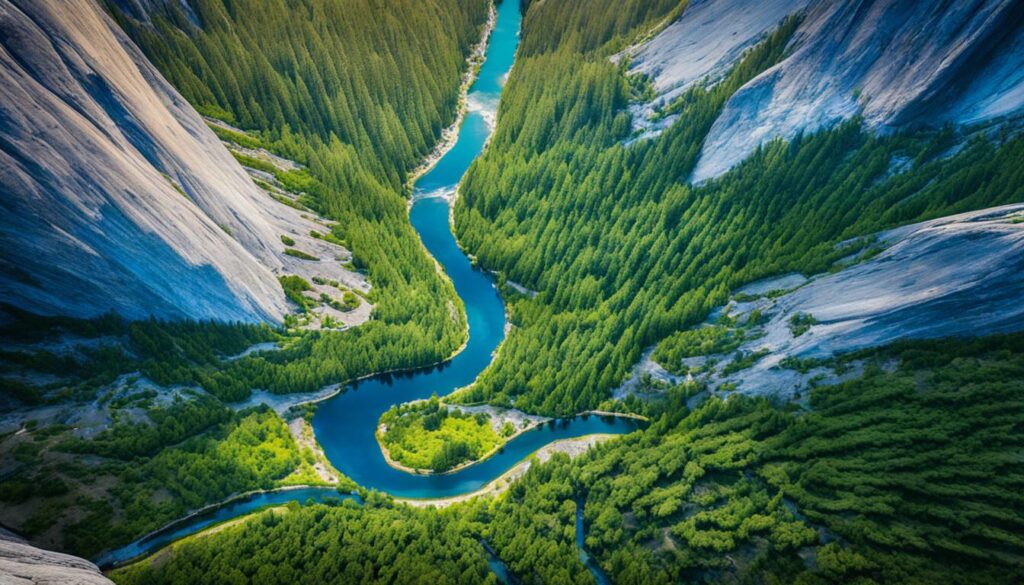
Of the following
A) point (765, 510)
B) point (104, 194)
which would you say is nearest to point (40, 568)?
point (104, 194)

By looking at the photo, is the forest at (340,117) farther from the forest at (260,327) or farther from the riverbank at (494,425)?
the riverbank at (494,425)

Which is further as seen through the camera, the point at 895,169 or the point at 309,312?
the point at 309,312

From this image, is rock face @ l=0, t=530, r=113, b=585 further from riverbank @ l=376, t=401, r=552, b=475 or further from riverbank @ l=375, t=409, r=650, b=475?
riverbank @ l=376, t=401, r=552, b=475

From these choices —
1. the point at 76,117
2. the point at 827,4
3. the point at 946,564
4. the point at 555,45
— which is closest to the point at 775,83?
the point at 827,4

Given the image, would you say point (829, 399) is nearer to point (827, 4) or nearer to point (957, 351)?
point (957, 351)

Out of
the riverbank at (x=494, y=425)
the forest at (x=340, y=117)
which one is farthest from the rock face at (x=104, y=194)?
the riverbank at (x=494, y=425)

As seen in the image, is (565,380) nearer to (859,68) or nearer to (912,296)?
(912,296)

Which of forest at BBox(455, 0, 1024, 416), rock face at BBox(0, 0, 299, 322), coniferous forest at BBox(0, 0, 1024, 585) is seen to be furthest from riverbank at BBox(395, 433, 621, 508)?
rock face at BBox(0, 0, 299, 322)
